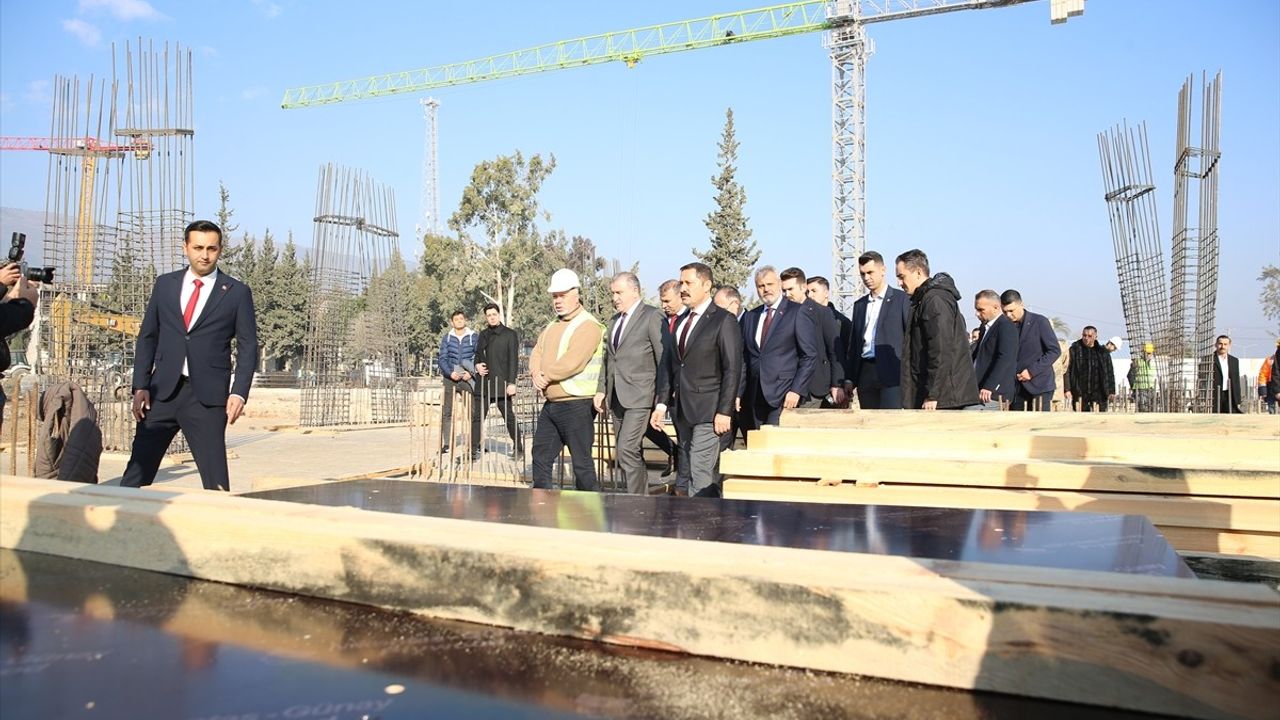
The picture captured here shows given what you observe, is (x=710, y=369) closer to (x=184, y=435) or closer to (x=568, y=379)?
(x=568, y=379)

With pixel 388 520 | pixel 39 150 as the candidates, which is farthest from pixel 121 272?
pixel 39 150

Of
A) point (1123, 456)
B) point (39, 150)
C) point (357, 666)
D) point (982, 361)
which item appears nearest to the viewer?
point (357, 666)

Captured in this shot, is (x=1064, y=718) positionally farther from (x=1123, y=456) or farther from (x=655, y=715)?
(x=1123, y=456)

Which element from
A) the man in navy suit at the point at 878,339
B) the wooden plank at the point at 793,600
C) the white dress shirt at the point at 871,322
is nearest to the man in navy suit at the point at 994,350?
the man in navy suit at the point at 878,339

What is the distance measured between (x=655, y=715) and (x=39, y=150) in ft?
371

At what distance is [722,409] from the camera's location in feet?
19.8

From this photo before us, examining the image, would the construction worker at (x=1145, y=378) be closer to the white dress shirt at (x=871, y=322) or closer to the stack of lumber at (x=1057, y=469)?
the white dress shirt at (x=871, y=322)

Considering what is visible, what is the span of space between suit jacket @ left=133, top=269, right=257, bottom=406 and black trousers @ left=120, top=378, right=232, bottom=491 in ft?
0.16

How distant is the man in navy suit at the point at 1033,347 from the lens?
30.8 ft

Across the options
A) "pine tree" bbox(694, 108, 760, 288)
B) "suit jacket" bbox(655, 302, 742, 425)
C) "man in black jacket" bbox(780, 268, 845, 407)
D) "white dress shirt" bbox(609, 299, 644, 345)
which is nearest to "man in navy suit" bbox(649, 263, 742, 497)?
"suit jacket" bbox(655, 302, 742, 425)

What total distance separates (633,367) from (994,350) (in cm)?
395

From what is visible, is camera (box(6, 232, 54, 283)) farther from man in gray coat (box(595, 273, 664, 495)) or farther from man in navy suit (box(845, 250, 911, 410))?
man in navy suit (box(845, 250, 911, 410))

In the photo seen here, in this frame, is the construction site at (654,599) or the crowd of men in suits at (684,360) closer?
the construction site at (654,599)

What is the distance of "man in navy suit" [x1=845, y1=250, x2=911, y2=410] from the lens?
7555 mm
